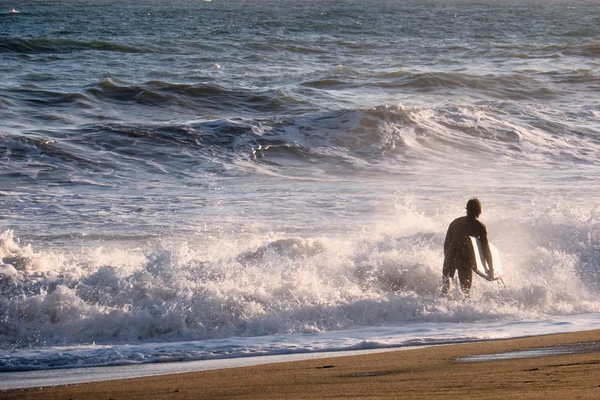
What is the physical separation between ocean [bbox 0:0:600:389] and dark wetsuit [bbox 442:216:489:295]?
22 cm

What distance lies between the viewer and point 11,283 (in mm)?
8859

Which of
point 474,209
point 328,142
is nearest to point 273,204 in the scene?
point 474,209

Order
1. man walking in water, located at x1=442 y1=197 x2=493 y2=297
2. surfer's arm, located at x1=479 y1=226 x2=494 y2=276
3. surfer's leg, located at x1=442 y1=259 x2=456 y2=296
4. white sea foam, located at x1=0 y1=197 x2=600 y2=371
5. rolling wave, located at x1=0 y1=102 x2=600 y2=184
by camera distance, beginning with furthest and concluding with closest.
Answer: rolling wave, located at x1=0 y1=102 x2=600 y2=184 < surfer's leg, located at x1=442 y1=259 x2=456 y2=296 < man walking in water, located at x1=442 y1=197 x2=493 y2=297 < surfer's arm, located at x1=479 y1=226 x2=494 y2=276 < white sea foam, located at x1=0 y1=197 x2=600 y2=371

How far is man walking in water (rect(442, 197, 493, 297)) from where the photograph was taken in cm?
889

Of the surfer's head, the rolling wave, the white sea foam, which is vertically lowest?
the white sea foam

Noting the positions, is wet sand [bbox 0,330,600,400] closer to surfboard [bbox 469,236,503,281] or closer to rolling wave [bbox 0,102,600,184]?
surfboard [bbox 469,236,503,281]

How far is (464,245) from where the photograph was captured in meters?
8.88

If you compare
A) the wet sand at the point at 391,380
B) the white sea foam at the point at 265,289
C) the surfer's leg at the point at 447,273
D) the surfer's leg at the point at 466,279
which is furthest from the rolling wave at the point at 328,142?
the wet sand at the point at 391,380

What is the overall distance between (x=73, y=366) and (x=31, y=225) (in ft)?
19.4

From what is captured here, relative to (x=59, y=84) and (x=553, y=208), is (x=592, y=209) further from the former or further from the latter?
(x=59, y=84)

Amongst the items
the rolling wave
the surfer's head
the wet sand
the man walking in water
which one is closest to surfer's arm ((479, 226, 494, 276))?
the man walking in water

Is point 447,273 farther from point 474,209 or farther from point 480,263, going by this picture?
point 474,209

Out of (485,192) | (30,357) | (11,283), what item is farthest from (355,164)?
(30,357)

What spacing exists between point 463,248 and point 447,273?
0.34m
